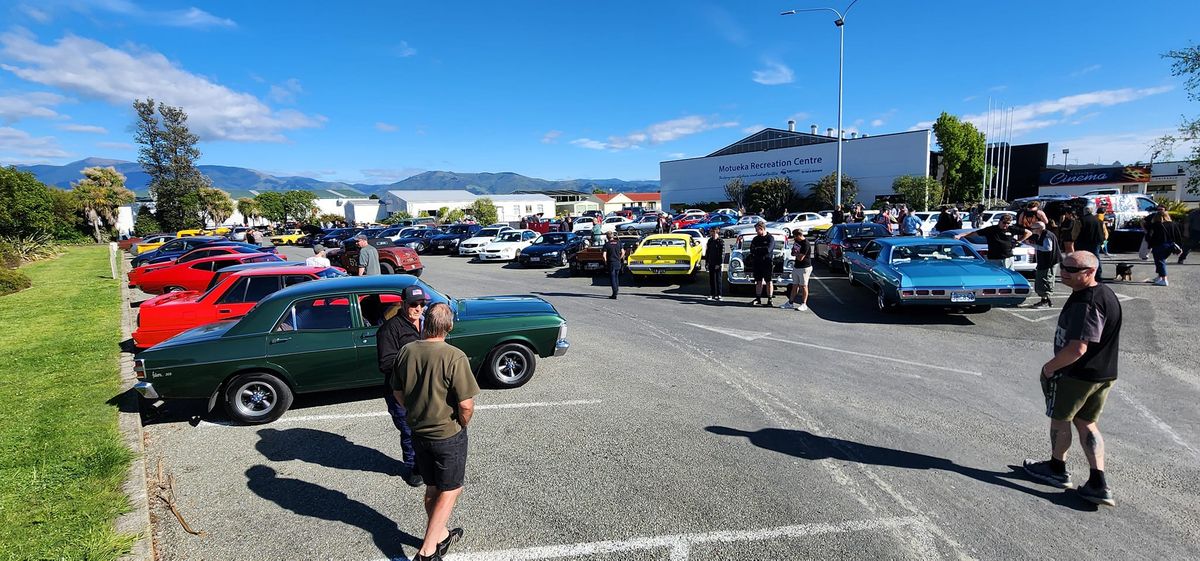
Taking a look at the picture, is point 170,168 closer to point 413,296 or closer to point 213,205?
point 213,205

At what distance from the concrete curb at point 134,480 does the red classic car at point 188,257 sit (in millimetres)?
6967

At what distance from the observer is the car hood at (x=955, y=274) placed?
913 cm

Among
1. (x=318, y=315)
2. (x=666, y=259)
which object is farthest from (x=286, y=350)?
(x=666, y=259)

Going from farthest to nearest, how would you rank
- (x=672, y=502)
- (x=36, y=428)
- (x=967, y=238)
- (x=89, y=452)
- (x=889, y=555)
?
(x=967, y=238) → (x=36, y=428) → (x=89, y=452) → (x=672, y=502) → (x=889, y=555)

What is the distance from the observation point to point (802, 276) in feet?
36.0

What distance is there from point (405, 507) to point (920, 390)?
5.48m

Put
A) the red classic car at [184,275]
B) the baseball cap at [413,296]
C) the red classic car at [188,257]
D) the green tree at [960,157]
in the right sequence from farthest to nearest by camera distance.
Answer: the green tree at [960,157]
the red classic car at [188,257]
the red classic car at [184,275]
the baseball cap at [413,296]

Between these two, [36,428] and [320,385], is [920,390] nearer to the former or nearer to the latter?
[320,385]

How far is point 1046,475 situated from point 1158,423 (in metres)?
2.29

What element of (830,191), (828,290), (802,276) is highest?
(830,191)

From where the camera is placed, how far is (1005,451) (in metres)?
4.66

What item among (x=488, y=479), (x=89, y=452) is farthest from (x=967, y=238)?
(x=89, y=452)

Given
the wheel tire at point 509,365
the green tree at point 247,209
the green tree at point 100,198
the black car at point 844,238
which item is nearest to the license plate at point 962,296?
the black car at point 844,238

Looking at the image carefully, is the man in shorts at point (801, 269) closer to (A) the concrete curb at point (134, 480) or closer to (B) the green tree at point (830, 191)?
(A) the concrete curb at point (134, 480)
